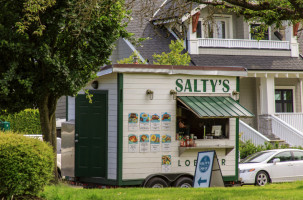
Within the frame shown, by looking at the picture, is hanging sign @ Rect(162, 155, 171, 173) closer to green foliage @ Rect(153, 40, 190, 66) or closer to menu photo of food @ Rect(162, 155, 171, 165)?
menu photo of food @ Rect(162, 155, 171, 165)

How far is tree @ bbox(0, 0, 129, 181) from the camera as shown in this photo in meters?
13.8

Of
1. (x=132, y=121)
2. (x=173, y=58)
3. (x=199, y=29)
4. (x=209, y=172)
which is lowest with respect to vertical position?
(x=209, y=172)

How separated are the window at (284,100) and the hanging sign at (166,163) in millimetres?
16454

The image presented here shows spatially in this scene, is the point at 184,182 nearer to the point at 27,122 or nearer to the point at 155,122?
the point at 155,122

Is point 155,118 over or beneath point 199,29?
beneath

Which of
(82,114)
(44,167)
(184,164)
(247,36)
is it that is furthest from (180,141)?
(247,36)

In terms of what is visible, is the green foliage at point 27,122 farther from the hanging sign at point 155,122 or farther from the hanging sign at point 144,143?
the hanging sign at point 144,143

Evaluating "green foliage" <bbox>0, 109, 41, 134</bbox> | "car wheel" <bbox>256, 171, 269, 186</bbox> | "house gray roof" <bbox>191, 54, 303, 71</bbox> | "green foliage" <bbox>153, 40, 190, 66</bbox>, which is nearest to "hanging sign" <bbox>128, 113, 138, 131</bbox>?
"car wheel" <bbox>256, 171, 269, 186</bbox>

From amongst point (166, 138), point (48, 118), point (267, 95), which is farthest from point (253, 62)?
point (48, 118)

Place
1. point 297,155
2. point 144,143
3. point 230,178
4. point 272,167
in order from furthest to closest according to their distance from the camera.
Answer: point 297,155 < point 272,167 < point 230,178 < point 144,143

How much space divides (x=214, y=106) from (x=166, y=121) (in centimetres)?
138

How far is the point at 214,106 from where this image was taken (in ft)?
51.9

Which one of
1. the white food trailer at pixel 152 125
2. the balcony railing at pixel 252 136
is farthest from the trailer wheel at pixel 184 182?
the balcony railing at pixel 252 136

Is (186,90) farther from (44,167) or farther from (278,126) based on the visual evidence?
(278,126)
